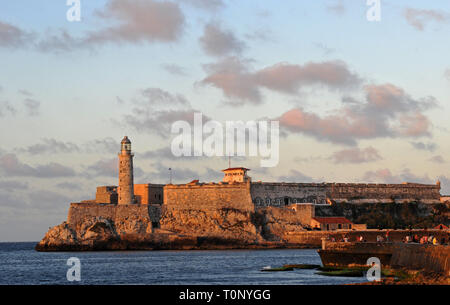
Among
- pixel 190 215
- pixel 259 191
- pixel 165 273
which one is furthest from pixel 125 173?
pixel 165 273

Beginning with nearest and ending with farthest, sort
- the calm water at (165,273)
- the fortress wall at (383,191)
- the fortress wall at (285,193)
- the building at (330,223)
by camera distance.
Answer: the calm water at (165,273) → the building at (330,223) → the fortress wall at (285,193) → the fortress wall at (383,191)

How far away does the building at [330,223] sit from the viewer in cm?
7562

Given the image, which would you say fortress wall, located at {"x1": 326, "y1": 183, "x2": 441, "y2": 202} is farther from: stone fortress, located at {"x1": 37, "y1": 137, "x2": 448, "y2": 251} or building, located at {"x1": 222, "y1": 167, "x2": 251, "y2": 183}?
building, located at {"x1": 222, "y1": 167, "x2": 251, "y2": 183}

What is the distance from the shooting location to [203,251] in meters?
70.8

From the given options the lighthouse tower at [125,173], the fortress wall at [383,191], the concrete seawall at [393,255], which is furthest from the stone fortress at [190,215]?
the concrete seawall at [393,255]

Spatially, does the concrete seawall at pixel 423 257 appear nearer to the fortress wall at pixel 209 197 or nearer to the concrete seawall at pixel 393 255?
the concrete seawall at pixel 393 255

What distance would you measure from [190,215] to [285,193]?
11.3m

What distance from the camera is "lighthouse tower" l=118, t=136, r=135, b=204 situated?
7088 cm

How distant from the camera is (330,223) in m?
75.8

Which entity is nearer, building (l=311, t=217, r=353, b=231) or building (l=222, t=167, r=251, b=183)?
building (l=311, t=217, r=353, b=231)

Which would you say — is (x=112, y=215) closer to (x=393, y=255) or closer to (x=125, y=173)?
(x=125, y=173)

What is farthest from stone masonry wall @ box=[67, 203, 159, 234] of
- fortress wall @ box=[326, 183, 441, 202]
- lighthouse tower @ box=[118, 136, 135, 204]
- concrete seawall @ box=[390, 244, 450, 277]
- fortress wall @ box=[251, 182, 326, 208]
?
concrete seawall @ box=[390, 244, 450, 277]

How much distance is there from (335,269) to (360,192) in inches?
1874

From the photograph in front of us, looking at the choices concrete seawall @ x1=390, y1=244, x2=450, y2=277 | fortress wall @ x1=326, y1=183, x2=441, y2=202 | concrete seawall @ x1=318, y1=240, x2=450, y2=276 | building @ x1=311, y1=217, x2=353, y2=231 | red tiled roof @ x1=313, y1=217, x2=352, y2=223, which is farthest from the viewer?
fortress wall @ x1=326, y1=183, x2=441, y2=202
